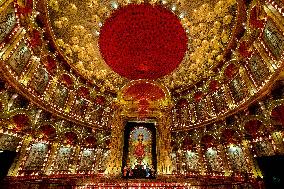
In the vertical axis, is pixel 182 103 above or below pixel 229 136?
above

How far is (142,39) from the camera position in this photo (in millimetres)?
13164

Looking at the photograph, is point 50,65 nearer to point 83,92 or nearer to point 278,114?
point 83,92

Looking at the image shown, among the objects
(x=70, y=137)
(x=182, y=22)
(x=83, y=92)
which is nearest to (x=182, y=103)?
(x=182, y=22)

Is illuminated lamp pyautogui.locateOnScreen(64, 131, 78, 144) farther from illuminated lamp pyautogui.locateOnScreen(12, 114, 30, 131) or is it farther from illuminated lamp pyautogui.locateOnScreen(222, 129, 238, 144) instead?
illuminated lamp pyautogui.locateOnScreen(222, 129, 238, 144)

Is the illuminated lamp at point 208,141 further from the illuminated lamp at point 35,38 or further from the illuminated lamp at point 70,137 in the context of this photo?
the illuminated lamp at point 35,38

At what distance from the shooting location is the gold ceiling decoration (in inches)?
506

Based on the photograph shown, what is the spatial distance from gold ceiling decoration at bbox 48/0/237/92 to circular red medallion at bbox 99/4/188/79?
45cm

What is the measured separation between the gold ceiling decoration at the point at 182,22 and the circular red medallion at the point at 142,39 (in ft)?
1.48

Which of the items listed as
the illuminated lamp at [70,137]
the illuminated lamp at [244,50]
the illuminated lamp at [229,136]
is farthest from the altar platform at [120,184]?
the illuminated lamp at [244,50]

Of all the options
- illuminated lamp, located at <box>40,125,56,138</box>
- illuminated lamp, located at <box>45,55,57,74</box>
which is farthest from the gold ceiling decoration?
illuminated lamp, located at <box>40,125,56,138</box>

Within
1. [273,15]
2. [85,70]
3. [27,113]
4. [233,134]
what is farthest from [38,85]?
[273,15]

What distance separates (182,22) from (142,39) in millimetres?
2723

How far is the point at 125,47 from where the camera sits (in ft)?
44.2

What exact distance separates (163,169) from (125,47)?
24.3 ft
